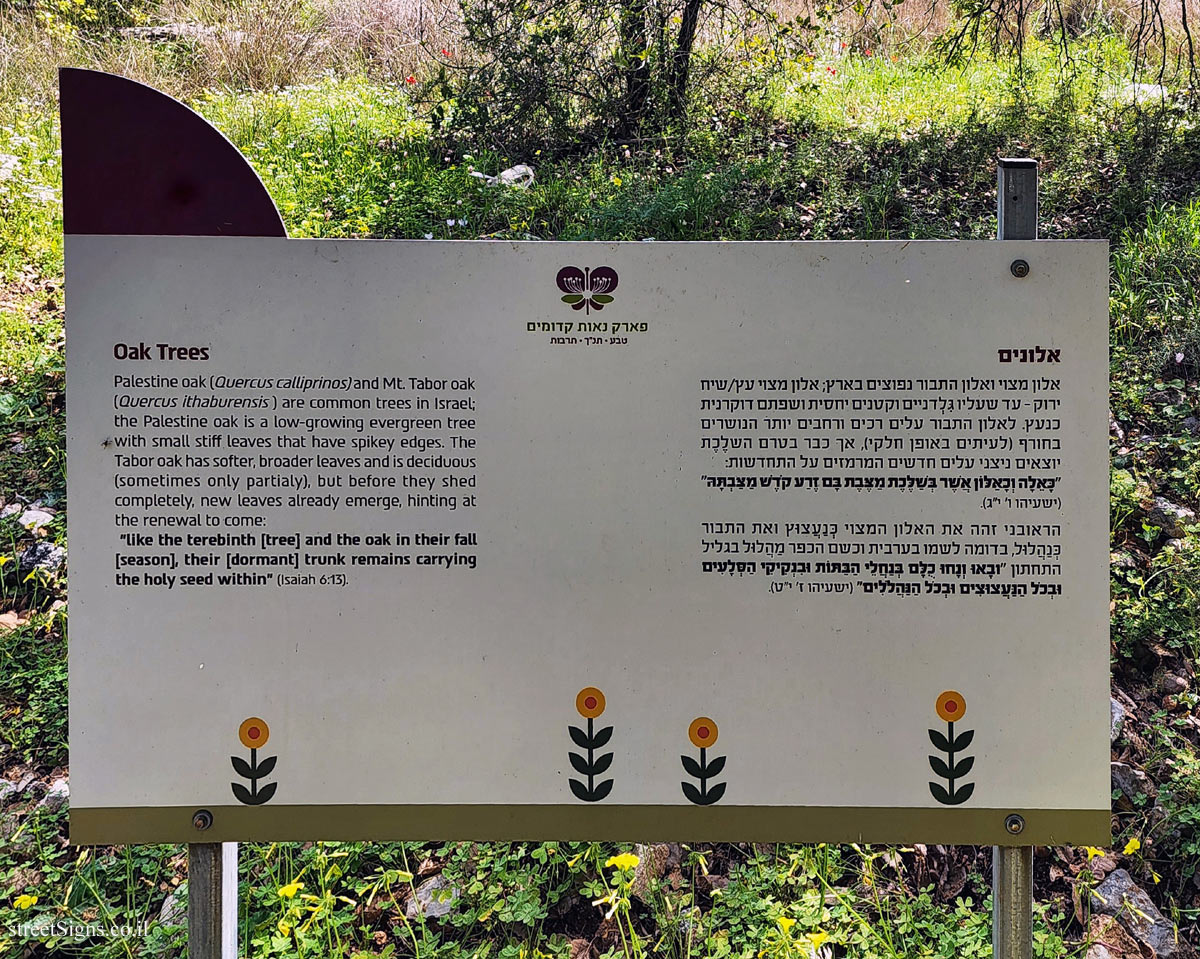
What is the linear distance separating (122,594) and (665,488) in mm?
1031

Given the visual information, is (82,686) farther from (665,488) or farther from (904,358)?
(904,358)

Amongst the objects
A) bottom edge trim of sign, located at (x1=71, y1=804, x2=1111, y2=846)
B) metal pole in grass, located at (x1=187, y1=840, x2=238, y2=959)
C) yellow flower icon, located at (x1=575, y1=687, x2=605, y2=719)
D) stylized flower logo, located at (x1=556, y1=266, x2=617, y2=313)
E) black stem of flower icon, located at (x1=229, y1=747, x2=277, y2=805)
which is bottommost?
metal pole in grass, located at (x1=187, y1=840, x2=238, y2=959)

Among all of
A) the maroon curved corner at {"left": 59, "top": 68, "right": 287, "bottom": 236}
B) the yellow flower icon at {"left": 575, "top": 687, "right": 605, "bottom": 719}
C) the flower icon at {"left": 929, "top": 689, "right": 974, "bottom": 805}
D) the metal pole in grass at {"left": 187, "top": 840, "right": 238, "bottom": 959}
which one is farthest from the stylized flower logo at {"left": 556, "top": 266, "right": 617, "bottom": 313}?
the metal pole in grass at {"left": 187, "top": 840, "right": 238, "bottom": 959}

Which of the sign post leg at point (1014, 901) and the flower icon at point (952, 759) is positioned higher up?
the flower icon at point (952, 759)

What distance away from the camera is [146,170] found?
1762 mm

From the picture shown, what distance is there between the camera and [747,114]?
623cm

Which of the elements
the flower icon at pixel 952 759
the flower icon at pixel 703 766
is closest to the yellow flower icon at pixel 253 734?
the flower icon at pixel 703 766

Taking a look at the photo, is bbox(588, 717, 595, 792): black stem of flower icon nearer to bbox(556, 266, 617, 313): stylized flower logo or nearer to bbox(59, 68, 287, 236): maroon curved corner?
bbox(556, 266, 617, 313): stylized flower logo

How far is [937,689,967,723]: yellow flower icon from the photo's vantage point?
5.74 feet

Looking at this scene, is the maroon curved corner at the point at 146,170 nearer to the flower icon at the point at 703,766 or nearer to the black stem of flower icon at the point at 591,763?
the black stem of flower icon at the point at 591,763

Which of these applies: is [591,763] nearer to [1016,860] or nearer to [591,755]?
[591,755]

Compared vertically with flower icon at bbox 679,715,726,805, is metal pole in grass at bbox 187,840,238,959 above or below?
below

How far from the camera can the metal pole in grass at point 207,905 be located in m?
1.79

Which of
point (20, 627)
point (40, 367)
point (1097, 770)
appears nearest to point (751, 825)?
point (1097, 770)
